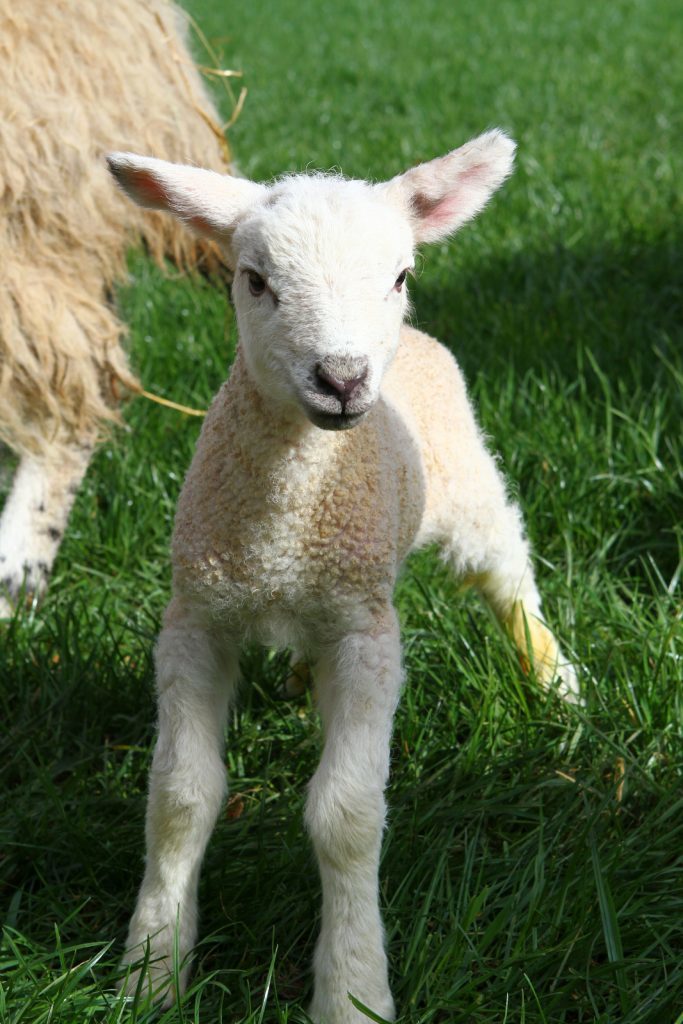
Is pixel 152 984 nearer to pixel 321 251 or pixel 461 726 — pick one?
→ pixel 461 726

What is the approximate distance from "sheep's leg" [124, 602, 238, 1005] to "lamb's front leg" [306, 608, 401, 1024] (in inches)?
8.6

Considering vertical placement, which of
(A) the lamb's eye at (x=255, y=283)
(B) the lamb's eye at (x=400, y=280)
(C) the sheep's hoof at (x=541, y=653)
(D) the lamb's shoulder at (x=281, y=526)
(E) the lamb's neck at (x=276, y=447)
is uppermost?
(A) the lamb's eye at (x=255, y=283)

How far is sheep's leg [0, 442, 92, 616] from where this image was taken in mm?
3643

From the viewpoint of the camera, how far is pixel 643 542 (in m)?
3.71

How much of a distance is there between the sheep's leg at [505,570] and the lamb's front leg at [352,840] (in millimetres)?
760

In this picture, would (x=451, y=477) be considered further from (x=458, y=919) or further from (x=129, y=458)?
(x=129, y=458)

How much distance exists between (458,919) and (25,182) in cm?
233

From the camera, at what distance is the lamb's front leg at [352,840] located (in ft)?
7.23

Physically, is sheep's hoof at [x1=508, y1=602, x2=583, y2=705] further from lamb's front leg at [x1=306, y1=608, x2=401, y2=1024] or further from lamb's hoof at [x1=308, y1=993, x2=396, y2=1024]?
lamb's hoof at [x1=308, y1=993, x2=396, y2=1024]

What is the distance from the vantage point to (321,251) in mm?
2014

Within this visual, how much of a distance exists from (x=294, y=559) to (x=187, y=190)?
0.70 m

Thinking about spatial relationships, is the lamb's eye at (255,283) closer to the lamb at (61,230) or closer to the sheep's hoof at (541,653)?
the sheep's hoof at (541,653)

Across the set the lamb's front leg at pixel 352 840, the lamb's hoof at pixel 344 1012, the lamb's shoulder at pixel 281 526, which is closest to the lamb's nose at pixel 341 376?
the lamb's shoulder at pixel 281 526

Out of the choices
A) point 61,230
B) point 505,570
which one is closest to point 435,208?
point 505,570
